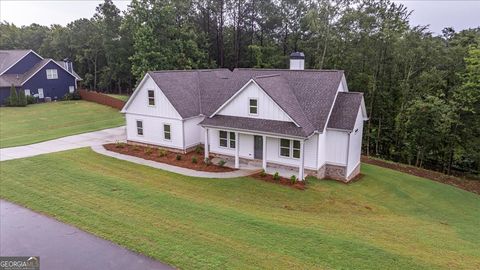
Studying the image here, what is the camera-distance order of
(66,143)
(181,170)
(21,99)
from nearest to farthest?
(181,170) < (66,143) < (21,99)

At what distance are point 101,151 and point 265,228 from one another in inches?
576

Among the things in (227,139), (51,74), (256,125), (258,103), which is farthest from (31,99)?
(256,125)

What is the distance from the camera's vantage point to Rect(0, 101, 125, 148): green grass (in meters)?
26.9

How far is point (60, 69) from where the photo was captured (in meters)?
46.4

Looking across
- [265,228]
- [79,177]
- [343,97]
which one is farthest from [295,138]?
[79,177]

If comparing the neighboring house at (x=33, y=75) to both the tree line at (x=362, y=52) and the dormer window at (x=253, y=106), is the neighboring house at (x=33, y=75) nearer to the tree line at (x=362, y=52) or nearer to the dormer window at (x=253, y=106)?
the tree line at (x=362, y=52)

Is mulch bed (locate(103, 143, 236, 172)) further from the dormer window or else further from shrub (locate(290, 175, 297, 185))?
shrub (locate(290, 175, 297, 185))

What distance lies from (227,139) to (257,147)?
6.71 feet

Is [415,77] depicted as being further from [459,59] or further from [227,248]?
[227,248]

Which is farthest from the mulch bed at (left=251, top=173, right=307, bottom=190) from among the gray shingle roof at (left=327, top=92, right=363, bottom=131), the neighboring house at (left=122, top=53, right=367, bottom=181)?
the gray shingle roof at (left=327, top=92, right=363, bottom=131)

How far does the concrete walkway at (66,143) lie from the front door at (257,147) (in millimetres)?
11587

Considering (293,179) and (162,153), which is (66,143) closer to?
(162,153)

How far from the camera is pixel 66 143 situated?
957 inches

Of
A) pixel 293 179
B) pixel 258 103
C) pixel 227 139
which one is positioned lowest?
pixel 293 179
